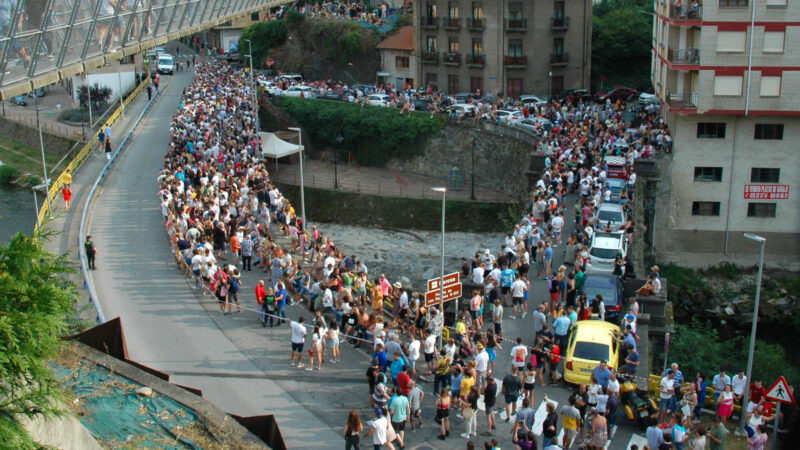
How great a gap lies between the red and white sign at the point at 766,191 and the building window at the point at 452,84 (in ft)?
84.1

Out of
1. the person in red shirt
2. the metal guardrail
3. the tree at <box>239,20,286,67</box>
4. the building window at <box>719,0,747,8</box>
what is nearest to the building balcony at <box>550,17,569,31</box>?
the building window at <box>719,0,747,8</box>

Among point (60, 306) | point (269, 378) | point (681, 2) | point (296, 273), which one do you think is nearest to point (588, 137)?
point (681, 2)

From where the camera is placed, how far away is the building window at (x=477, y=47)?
6106 centimetres

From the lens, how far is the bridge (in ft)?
65.6

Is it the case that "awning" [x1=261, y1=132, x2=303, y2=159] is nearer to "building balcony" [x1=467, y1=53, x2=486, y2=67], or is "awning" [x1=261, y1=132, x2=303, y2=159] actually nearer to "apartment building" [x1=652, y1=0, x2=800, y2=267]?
"building balcony" [x1=467, y1=53, x2=486, y2=67]

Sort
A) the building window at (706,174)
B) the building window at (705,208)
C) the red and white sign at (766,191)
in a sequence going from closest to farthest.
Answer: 1. the red and white sign at (766,191)
2. the building window at (706,174)
3. the building window at (705,208)

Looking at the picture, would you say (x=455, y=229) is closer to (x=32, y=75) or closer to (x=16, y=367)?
(x=32, y=75)

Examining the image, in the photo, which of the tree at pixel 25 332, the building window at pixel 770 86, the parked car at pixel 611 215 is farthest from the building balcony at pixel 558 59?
the tree at pixel 25 332

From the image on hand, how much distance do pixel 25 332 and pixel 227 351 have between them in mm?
11900

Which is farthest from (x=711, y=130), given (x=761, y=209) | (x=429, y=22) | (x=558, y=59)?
(x=429, y=22)

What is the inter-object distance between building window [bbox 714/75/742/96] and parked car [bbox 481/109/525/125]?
14.1m

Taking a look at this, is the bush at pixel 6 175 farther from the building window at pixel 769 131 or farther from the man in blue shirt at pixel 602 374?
the man in blue shirt at pixel 602 374

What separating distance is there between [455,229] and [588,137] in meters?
10.3

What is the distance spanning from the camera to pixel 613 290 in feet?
81.1
